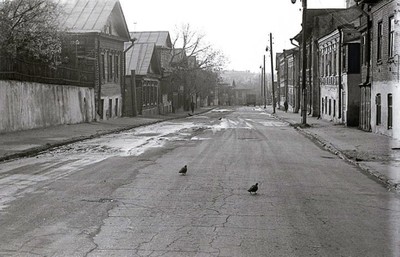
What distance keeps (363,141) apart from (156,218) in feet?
54.4

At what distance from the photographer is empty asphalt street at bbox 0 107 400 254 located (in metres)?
6.98

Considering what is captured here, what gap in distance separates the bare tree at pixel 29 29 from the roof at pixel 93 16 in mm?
9953

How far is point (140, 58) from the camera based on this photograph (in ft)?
182

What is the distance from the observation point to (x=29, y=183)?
38.9ft

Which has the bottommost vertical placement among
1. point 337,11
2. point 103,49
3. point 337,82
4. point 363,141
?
point 363,141

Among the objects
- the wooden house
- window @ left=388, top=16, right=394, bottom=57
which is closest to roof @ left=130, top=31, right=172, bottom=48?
the wooden house

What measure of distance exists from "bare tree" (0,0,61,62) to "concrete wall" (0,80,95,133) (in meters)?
1.76

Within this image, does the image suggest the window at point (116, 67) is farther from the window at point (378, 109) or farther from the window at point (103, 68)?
the window at point (378, 109)

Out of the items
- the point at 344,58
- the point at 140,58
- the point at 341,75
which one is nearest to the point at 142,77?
the point at 140,58

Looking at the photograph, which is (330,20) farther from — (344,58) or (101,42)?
(101,42)

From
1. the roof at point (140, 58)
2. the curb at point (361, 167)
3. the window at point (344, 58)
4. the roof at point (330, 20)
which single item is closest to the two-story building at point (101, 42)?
the roof at point (140, 58)

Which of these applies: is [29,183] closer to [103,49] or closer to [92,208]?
[92,208]

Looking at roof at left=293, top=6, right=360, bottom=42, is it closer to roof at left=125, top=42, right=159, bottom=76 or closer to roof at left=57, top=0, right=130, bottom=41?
roof at left=125, top=42, right=159, bottom=76

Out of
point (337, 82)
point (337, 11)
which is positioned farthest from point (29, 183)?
point (337, 11)
